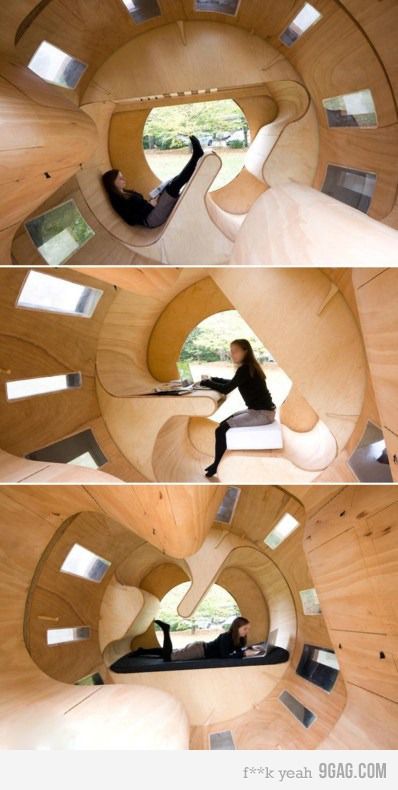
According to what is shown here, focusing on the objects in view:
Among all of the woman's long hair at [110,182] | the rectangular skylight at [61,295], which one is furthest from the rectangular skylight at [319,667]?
the woman's long hair at [110,182]

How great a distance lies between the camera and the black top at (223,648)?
3391 millimetres

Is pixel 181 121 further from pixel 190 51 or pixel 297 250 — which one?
pixel 297 250

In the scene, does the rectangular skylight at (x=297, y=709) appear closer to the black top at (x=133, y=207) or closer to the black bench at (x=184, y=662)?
the black bench at (x=184, y=662)

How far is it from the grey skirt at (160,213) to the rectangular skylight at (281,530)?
3.57 feet

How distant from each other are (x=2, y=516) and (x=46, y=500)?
176 mm

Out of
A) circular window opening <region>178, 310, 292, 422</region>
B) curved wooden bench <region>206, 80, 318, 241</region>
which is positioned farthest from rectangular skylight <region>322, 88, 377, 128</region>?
circular window opening <region>178, 310, 292, 422</region>

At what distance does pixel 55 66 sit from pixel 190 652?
223 cm

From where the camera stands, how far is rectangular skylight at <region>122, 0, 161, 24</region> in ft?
9.31

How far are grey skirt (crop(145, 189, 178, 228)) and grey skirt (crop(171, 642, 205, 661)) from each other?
5.55 ft

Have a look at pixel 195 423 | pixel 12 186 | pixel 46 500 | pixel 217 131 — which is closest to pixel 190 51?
pixel 217 131

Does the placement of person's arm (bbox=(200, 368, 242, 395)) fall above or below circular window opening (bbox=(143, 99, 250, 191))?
below

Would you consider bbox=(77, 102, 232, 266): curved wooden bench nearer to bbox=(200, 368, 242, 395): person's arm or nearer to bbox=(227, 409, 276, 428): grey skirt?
bbox=(200, 368, 242, 395): person's arm

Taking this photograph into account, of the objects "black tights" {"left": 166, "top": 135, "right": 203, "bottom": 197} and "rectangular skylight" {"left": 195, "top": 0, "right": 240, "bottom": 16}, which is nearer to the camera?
"black tights" {"left": 166, "top": 135, "right": 203, "bottom": 197}

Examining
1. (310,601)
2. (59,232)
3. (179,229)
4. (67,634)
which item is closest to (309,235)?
(179,229)
